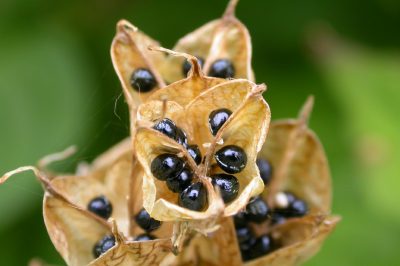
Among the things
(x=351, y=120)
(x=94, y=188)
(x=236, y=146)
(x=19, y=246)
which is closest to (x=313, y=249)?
(x=236, y=146)

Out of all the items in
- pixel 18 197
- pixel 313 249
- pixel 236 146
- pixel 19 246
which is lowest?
pixel 19 246

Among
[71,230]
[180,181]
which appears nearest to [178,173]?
[180,181]

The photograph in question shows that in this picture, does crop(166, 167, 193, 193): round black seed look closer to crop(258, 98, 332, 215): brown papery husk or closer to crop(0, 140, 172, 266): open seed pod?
crop(0, 140, 172, 266): open seed pod

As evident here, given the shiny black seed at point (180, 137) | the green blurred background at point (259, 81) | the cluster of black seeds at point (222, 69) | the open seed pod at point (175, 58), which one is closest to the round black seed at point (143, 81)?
the open seed pod at point (175, 58)

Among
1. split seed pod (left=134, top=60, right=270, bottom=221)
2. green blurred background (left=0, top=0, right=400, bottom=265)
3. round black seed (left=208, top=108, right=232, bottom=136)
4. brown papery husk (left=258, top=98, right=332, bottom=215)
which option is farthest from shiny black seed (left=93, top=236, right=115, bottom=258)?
green blurred background (left=0, top=0, right=400, bottom=265)

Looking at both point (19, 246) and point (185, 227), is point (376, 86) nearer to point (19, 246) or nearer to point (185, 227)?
point (19, 246)

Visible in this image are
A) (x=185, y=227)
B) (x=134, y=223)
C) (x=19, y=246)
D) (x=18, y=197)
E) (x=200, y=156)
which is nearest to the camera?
(x=185, y=227)

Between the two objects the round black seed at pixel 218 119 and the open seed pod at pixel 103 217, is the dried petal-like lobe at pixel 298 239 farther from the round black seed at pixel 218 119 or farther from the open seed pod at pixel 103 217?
the round black seed at pixel 218 119
